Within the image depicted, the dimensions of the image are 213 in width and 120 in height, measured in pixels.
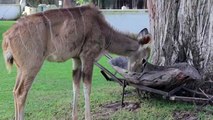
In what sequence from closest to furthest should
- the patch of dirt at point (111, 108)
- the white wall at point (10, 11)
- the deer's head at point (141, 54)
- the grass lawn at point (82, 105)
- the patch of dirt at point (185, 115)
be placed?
the patch of dirt at point (185, 115), the grass lawn at point (82, 105), the patch of dirt at point (111, 108), the deer's head at point (141, 54), the white wall at point (10, 11)

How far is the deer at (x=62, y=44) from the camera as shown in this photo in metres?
5.53

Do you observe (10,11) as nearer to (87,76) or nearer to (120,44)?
(120,44)

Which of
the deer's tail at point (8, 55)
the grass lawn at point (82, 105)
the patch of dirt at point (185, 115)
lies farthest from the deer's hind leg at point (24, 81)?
the patch of dirt at point (185, 115)

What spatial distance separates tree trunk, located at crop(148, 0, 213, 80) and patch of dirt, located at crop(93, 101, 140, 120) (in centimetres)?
73

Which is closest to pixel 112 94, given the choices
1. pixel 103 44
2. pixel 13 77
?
pixel 103 44

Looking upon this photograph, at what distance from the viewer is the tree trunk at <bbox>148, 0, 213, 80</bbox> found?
6203 millimetres

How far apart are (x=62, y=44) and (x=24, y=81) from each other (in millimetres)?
671

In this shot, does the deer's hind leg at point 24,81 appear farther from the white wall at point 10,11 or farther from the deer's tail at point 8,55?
the white wall at point 10,11

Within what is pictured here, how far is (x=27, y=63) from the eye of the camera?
5504 millimetres

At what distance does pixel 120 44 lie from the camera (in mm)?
6445

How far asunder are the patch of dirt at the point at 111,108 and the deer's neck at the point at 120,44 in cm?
71

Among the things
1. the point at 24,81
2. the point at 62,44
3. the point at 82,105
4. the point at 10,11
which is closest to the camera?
the point at 24,81

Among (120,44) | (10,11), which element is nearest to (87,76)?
(120,44)

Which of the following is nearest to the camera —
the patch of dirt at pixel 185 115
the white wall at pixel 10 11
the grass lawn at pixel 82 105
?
the patch of dirt at pixel 185 115
